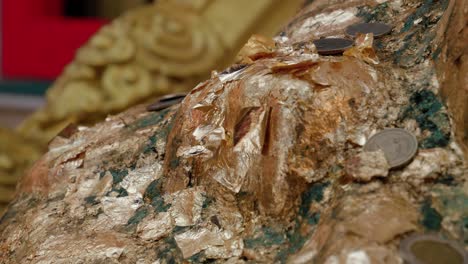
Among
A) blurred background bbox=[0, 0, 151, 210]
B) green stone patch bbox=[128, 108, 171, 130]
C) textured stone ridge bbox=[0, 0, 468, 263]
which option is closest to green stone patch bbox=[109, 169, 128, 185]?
textured stone ridge bbox=[0, 0, 468, 263]

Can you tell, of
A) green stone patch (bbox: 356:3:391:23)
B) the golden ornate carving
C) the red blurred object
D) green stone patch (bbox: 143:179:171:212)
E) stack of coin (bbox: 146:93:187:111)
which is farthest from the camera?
the red blurred object

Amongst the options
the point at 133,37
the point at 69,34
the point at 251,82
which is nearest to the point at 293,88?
the point at 251,82

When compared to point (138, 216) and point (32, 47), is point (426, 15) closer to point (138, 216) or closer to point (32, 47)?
point (138, 216)

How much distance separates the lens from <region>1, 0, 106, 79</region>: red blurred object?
8.93 feet

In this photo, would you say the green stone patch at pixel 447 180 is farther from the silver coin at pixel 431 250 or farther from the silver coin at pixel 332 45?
the silver coin at pixel 332 45

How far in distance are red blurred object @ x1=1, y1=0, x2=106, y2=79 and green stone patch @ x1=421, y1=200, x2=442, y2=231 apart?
6.93 feet

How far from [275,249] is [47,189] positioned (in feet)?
1.45

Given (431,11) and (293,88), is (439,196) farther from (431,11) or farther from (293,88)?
(431,11)

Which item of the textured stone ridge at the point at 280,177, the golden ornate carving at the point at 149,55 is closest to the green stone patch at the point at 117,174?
the textured stone ridge at the point at 280,177

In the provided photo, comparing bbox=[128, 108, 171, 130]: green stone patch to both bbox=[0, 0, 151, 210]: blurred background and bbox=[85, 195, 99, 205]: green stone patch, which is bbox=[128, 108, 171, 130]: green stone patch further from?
bbox=[0, 0, 151, 210]: blurred background

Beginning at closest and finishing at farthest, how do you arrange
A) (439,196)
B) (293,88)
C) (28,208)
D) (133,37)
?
(439,196) < (293,88) < (28,208) < (133,37)

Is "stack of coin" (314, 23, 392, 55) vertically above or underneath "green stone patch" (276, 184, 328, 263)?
above

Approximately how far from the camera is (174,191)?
3.08 feet

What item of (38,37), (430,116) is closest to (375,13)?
(430,116)
